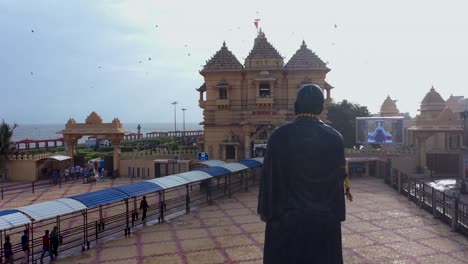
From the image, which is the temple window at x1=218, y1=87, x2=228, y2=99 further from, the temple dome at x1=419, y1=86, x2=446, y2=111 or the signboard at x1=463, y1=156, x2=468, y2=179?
the temple dome at x1=419, y1=86, x2=446, y2=111

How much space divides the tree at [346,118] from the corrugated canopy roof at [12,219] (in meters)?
36.1

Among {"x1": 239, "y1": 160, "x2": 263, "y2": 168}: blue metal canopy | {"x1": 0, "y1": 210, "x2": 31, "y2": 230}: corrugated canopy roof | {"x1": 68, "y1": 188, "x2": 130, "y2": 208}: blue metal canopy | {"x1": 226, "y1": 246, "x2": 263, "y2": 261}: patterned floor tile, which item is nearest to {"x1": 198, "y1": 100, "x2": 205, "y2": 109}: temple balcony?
{"x1": 239, "y1": 160, "x2": 263, "y2": 168}: blue metal canopy

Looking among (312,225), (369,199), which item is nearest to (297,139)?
(312,225)

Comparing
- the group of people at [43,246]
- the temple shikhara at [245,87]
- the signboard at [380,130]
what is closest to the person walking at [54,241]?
the group of people at [43,246]

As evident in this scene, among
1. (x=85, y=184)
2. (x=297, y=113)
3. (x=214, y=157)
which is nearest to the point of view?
(x=297, y=113)

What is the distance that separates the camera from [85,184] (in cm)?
2733

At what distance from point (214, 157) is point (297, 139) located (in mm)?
26431

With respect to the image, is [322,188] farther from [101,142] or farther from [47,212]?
[101,142]

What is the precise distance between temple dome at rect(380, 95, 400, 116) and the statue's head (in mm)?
41004

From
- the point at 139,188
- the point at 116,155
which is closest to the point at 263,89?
the point at 116,155

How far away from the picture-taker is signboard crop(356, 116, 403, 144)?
103 feet

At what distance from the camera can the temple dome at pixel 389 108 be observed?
4338cm

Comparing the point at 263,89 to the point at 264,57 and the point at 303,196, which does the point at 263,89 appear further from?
the point at 303,196

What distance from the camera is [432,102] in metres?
36.3
